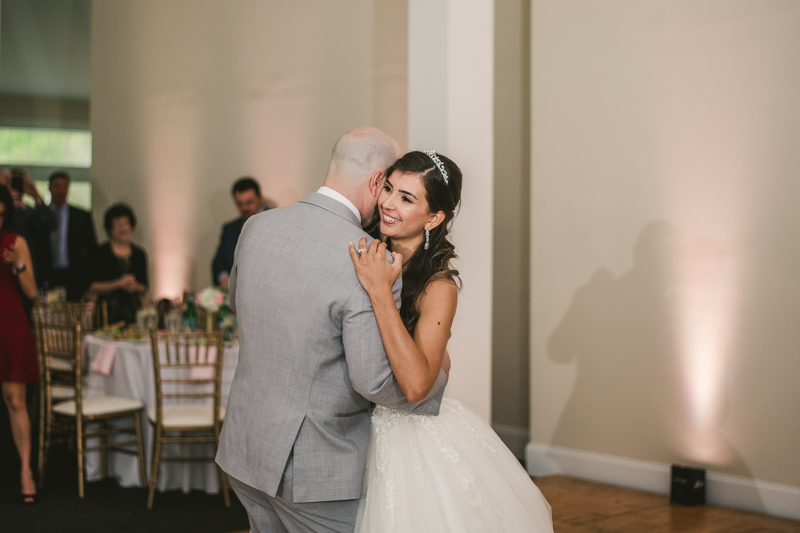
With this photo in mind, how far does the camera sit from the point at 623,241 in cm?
463

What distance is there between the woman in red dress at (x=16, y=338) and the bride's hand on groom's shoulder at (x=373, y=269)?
3345mm

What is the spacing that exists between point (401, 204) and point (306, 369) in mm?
600

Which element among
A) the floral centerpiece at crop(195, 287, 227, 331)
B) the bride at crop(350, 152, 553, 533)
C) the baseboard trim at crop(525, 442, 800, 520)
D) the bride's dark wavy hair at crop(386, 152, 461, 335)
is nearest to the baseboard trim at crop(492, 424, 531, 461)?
the baseboard trim at crop(525, 442, 800, 520)

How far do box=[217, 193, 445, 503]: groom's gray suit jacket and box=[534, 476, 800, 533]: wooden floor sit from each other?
2.44 m

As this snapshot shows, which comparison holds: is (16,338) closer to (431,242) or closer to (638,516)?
(431,242)

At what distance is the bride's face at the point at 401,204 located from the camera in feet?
6.55

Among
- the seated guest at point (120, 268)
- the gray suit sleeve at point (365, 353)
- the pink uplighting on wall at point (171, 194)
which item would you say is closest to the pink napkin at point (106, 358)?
the seated guest at point (120, 268)

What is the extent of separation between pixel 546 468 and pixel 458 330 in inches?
94.5

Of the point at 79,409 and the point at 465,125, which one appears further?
the point at 79,409

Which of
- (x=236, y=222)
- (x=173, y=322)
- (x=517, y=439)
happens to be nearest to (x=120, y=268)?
(x=236, y=222)

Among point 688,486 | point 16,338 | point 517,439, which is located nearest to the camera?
point 688,486

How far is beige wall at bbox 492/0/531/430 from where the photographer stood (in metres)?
5.41

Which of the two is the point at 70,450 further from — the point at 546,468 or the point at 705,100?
the point at 705,100

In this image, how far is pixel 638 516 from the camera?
12.9 feet
